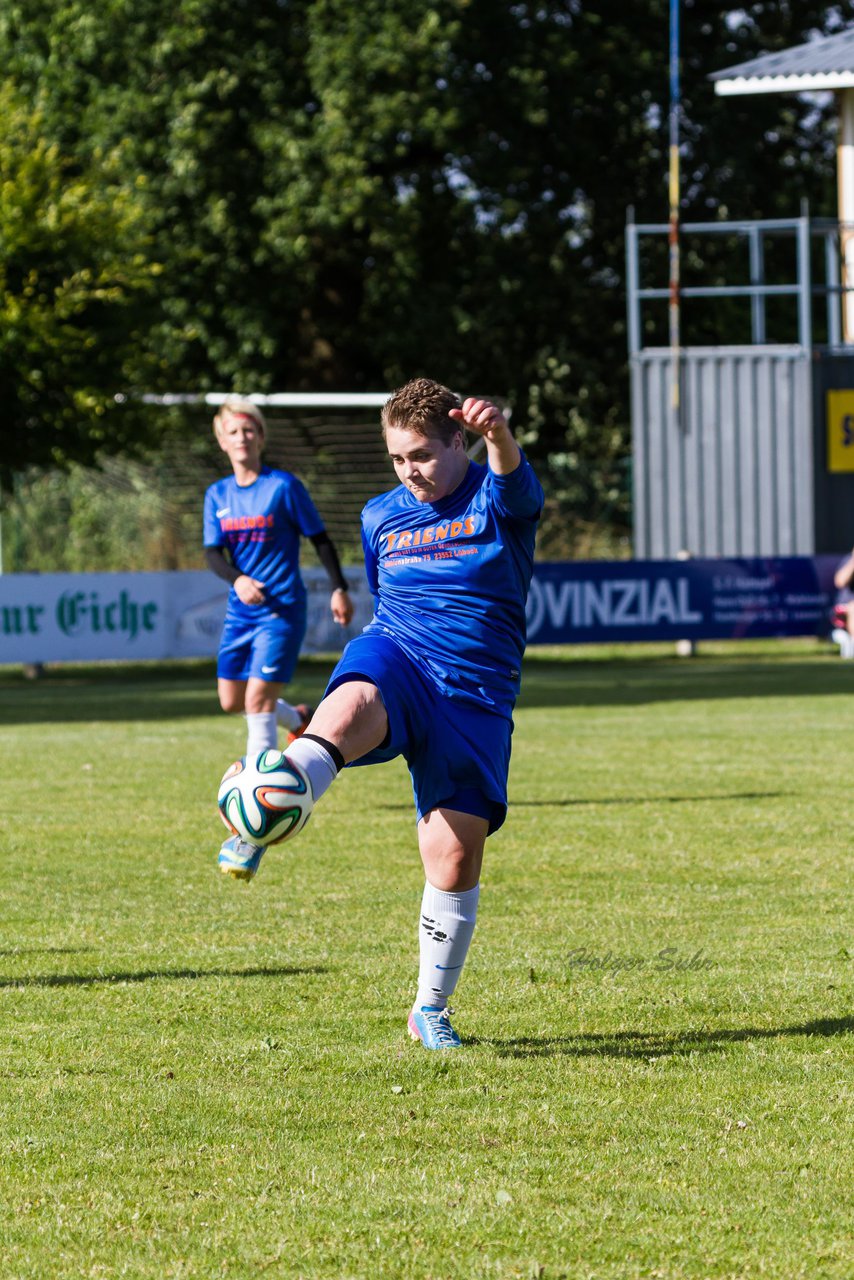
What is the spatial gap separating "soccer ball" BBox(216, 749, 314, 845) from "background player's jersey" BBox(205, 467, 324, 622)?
18.3 feet

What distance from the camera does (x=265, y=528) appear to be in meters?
10.3

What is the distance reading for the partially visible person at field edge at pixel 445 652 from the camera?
5.19 meters

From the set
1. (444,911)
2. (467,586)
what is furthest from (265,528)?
(444,911)

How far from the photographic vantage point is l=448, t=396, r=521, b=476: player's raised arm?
491 cm

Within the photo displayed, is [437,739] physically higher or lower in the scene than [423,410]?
lower

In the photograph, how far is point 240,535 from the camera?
10.3 meters

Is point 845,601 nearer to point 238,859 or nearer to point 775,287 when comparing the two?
point 775,287

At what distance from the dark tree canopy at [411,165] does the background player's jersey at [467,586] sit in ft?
85.3

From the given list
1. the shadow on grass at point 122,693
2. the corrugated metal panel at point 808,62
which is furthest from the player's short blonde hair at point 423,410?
the corrugated metal panel at point 808,62

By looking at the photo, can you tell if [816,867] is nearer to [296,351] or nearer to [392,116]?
[392,116]

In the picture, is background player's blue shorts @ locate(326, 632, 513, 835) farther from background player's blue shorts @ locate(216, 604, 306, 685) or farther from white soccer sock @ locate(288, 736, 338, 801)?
background player's blue shorts @ locate(216, 604, 306, 685)

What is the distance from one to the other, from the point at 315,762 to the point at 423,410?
1077 mm

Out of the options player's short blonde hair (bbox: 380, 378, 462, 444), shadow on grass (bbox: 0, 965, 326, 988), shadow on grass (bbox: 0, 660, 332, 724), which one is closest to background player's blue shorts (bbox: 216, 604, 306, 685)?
shadow on grass (bbox: 0, 965, 326, 988)

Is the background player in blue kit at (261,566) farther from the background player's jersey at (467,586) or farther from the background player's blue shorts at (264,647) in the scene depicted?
the background player's jersey at (467,586)
